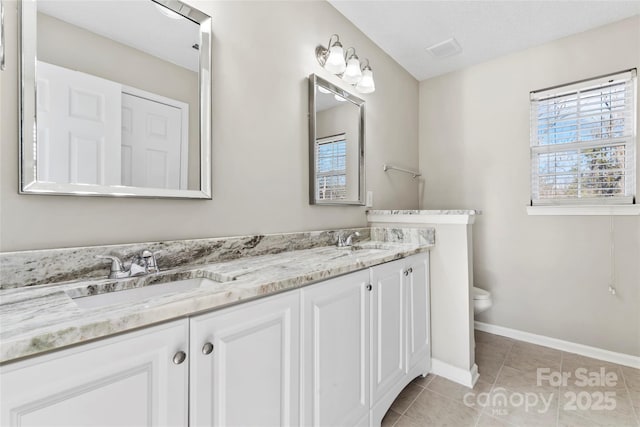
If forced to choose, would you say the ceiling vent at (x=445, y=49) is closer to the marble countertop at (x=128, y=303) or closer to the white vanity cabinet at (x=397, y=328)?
the white vanity cabinet at (x=397, y=328)


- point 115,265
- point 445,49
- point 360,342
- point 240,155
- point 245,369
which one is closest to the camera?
point 245,369

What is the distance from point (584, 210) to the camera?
2225mm

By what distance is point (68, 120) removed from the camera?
0.96 m

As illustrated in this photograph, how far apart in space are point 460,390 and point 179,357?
5.82 ft

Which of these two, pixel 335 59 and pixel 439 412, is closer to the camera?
pixel 439 412

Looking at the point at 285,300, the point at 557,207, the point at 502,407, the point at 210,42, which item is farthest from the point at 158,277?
the point at 557,207

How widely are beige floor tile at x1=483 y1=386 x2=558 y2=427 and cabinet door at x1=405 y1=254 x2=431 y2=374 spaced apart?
41 cm

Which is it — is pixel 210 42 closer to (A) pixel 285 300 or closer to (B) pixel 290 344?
(A) pixel 285 300

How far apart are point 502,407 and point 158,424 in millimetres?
1806

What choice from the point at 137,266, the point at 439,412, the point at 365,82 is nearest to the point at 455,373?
the point at 439,412

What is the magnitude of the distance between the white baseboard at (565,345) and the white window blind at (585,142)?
3.62 ft

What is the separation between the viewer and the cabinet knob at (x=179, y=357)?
724 mm

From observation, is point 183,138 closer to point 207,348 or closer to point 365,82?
point 207,348

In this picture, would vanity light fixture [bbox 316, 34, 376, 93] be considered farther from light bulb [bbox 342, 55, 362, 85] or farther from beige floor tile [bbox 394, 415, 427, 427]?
beige floor tile [bbox 394, 415, 427, 427]
